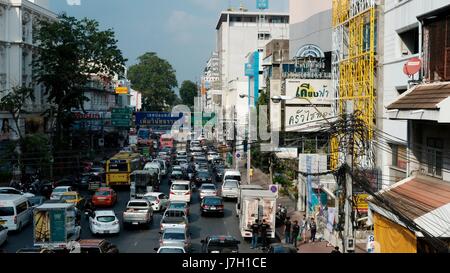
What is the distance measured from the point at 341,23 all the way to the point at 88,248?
858 inches

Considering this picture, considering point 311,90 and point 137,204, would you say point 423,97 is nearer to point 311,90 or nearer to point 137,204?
point 137,204

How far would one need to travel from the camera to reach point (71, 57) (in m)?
53.4

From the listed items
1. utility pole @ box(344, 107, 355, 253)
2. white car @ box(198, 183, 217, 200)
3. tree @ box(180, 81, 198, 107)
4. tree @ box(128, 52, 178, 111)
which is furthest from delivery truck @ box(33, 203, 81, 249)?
tree @ box(180, 81, 198, 107)

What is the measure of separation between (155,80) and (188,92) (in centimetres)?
5405

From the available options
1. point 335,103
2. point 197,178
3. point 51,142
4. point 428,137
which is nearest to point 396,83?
point 428,137

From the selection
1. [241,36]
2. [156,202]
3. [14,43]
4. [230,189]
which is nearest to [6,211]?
[156,202]

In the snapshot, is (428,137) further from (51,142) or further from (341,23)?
(51,142)

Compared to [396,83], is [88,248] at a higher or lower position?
lower

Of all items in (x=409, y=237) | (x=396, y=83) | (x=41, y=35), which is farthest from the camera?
(x=41, y=35)

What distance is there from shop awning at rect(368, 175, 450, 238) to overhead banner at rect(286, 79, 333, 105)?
78.3ft

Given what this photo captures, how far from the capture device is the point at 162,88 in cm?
13438

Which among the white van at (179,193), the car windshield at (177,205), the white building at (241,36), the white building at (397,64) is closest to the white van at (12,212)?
the car windshield at (177,205)

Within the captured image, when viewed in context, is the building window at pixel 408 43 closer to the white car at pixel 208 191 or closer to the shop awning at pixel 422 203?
the shop awning at pixel 422 203
